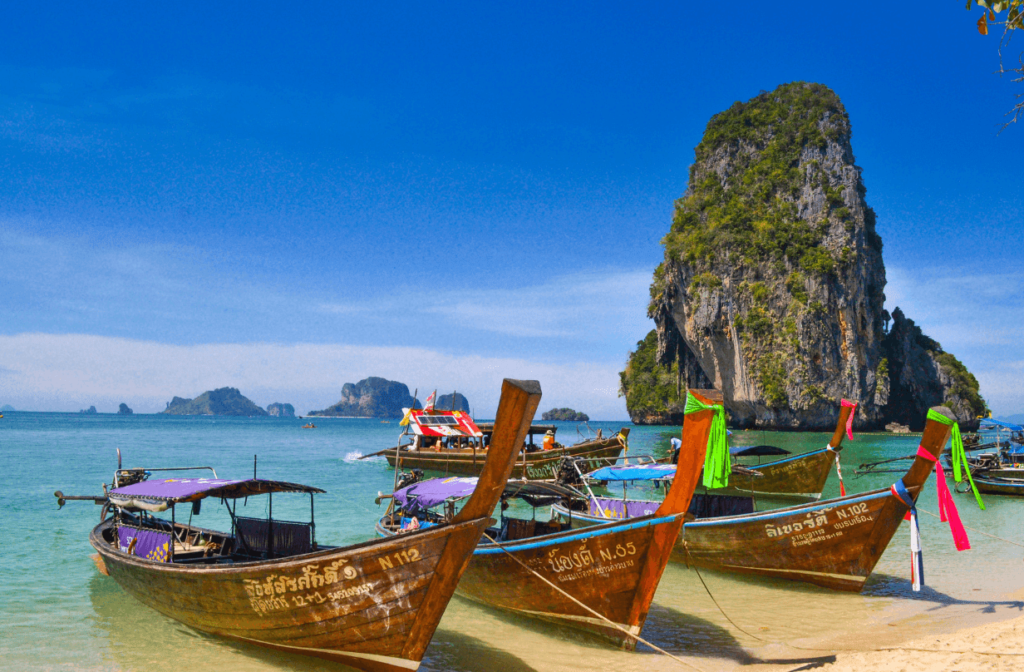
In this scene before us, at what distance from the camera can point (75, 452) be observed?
39.6 meters

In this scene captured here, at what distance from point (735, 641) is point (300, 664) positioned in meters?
5.01

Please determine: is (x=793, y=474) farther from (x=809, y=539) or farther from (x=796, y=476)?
(x=809, y=539)

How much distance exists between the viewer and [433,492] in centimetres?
889

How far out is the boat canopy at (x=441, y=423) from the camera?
27844mm

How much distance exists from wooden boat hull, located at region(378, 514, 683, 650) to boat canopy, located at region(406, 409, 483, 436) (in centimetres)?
1898

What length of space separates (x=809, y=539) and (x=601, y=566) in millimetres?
3882

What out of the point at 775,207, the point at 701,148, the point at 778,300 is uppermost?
the point at 701,148

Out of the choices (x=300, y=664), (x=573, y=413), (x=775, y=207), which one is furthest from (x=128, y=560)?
(x=573, y=413)

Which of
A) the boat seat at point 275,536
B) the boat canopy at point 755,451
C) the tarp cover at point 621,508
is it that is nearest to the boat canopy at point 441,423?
the boat canopy at point 755,451

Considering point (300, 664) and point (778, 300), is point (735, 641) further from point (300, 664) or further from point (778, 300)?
point (778, 300)

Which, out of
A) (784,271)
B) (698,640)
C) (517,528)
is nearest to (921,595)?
(698,640)

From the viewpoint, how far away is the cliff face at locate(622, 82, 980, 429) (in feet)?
174

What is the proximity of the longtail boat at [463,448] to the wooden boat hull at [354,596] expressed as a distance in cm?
1761

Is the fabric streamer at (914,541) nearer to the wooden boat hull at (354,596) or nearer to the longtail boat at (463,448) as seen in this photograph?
the wooden boat hull at (354,596)
